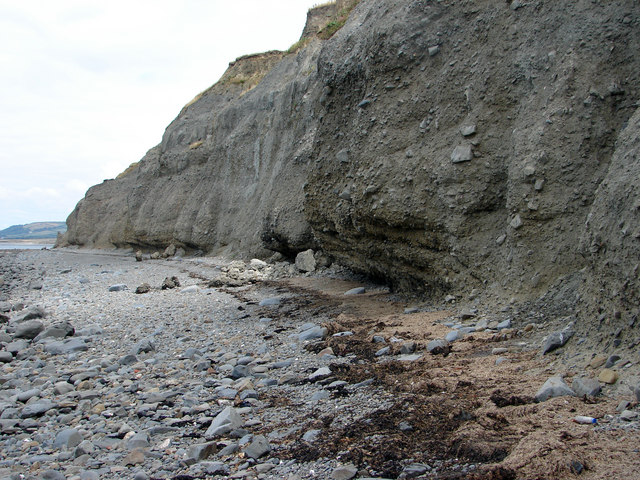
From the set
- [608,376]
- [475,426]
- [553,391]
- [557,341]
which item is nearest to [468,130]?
[557,341]

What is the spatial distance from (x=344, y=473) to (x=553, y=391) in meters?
1.54

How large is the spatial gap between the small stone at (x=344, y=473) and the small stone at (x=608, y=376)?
1813mm

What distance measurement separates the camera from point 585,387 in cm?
321

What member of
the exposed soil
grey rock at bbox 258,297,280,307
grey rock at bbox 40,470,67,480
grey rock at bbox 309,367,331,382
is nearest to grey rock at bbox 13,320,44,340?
grey rock at bbox 258,297,280,307

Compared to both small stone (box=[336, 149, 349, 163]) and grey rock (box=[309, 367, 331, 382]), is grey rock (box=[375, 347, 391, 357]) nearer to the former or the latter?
grey rock (box=[309, 367, 331, 382])

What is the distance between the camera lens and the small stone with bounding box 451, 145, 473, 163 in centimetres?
713

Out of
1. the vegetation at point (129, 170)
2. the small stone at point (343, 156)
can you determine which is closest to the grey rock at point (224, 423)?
the small stone at point (343, 156)

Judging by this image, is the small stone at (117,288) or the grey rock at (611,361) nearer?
the grey rock at (611,361)

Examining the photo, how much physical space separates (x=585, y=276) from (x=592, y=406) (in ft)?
6.41

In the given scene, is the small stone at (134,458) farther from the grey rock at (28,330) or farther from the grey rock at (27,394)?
the grey rock at (28,330)

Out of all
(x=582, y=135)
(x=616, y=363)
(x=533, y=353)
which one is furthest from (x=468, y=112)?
(x=616, y=363)

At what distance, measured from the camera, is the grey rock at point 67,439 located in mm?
3812

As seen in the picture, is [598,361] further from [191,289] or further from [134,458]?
[191,289]

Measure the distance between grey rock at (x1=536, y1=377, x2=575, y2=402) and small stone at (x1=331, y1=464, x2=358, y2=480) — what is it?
1381 mm
